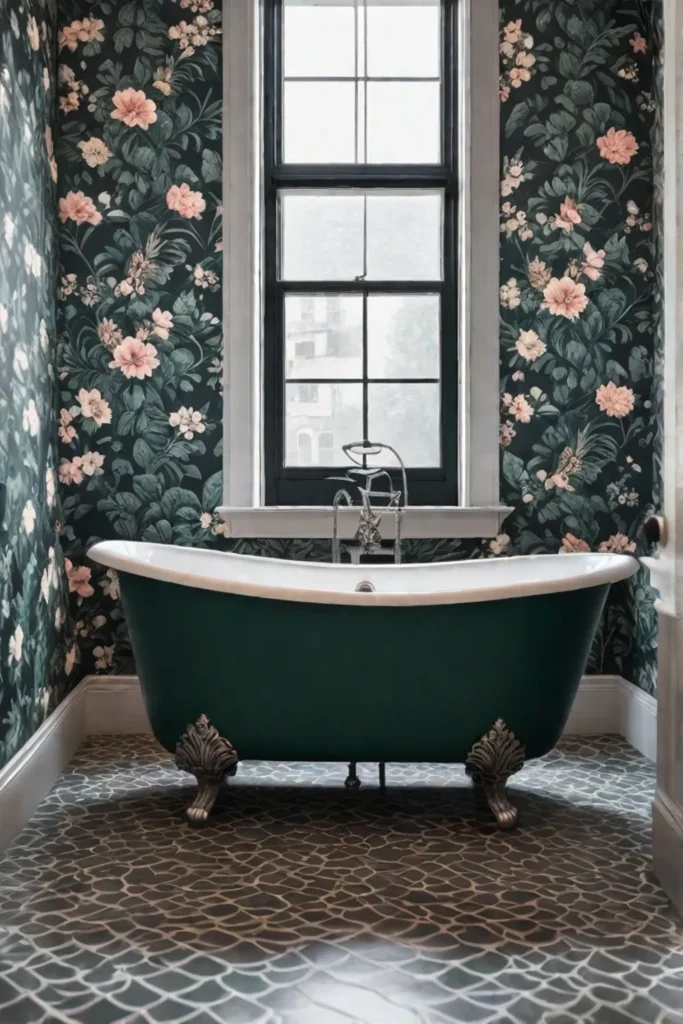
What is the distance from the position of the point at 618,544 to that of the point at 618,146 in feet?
4.66

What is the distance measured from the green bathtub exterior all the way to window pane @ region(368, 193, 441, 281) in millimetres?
1562

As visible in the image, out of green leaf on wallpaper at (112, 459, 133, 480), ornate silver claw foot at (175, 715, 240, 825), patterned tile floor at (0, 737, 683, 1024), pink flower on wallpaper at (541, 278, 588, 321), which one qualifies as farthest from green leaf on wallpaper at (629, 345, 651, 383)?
ornate silver claw foot at (175, 715, 240, 825)

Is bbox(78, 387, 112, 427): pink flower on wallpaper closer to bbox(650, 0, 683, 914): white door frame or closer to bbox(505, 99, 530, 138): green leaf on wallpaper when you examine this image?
bbox(505, 99, 530, 138): green leaf on wallpaper

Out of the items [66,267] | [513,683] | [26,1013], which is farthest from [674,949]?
[66,267]

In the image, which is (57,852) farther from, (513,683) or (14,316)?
(14,316)

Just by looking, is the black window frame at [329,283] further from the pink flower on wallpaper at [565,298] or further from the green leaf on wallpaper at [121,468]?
the green leaf on wallpaper at [121,468]

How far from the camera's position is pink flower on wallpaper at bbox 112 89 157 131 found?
3.47 metres

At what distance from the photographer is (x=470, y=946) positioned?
1.96 meters

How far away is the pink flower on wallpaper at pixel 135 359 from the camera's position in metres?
3.48

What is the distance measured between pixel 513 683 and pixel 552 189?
1856mm

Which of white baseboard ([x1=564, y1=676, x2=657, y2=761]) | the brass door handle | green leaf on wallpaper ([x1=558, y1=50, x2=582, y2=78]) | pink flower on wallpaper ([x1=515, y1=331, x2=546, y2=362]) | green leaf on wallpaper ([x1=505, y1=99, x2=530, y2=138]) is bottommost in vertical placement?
white baseboard ([x1=564, y1=676, x2=657, y2=761])

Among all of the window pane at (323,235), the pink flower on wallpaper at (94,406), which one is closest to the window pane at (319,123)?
the window pane at (323,235)

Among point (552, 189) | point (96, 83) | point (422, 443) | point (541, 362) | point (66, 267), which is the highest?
point (96, 83)

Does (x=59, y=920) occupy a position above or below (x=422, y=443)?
below
